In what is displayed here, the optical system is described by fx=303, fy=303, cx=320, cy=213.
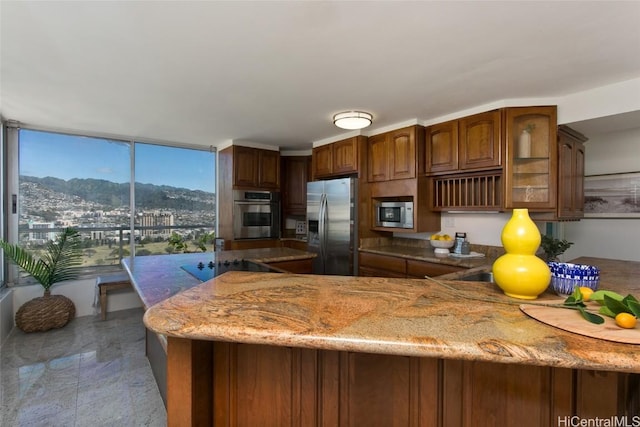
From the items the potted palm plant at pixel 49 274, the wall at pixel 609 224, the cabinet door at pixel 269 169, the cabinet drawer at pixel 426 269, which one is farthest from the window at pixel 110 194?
the wall at pixel 609 224

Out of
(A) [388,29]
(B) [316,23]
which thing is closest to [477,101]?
(A) [388,29]

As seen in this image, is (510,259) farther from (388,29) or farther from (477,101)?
(477,101)

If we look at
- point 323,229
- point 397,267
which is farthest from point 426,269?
point 323,229

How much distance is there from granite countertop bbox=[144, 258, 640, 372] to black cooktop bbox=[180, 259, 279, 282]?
2.85 feet

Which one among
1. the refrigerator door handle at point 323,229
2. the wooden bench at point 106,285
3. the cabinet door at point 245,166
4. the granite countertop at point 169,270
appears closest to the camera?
the granite countertop at point 169,270

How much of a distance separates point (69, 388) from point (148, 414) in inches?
29.0

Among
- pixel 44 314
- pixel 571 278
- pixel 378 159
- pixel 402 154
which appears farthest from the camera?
pixel 378 159

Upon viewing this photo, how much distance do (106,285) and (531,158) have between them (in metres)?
4.51

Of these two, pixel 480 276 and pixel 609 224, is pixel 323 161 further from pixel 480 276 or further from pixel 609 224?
Result: pixel 609 224

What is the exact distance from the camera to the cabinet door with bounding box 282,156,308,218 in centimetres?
471

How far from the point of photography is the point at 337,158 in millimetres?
3902

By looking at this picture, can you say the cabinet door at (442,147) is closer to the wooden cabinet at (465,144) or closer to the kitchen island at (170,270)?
the wooden cabinet at (465,144)

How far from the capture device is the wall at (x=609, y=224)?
309 cm

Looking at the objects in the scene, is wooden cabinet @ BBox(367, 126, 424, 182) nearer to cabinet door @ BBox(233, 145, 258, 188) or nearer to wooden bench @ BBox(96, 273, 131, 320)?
cabinet door @ BBox(233, 145, 258, 188)
